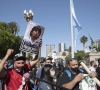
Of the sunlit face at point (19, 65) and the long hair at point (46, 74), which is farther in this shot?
the long hair at point (46, 74)

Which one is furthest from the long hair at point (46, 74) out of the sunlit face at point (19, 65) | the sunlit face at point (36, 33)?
the sunlit face at point (19, 65)

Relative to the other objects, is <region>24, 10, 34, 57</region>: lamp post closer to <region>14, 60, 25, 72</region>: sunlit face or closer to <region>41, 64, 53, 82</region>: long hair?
<region>41, 64, 53, 82</region>: long hair

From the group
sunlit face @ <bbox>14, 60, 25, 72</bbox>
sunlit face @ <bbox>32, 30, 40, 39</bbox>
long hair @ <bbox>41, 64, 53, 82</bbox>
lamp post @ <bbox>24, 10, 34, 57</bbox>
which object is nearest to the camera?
sunlit face @ <bbox>14, 60, 25, 72</bbox>

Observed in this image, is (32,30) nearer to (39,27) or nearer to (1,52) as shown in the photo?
(39,27)

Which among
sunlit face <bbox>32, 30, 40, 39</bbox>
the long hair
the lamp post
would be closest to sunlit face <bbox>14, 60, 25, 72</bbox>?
sunlit face <bbox>32, 30, 40, 39</bbox>

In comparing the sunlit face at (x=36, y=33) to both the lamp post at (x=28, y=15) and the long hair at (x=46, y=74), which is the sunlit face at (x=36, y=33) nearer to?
the long hair at (x=46, y=74)

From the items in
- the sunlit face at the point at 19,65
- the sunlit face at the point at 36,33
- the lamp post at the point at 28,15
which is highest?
the lamp post at the point at 28,15

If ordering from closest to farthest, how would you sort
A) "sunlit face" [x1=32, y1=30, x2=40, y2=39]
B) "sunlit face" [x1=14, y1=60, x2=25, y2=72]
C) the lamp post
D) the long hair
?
"sunlit face" [x1=14, y1=60, x2=25, y2=72] → "sunlit face" [x1=32, y1=30, x2=40, y2=39] → the long hair → the lamp post

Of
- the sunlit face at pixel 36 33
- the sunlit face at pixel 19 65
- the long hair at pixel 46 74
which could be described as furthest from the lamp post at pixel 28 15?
the sunlit face at pixel 19 65

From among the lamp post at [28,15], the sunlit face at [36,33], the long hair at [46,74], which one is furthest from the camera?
the lamp post at [28,15]

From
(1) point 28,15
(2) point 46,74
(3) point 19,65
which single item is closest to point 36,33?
(3) point 19,65

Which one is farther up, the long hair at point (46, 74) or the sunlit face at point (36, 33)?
the sunlit face at point (36, 33)

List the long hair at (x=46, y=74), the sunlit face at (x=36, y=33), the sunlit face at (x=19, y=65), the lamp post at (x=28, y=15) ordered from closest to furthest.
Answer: the sunlit face at (x=19, y=65)
the sunlit face at (x=36, y=33)
the long hair at (x=46, y=74)
the lamp post at (x=28, y=15)

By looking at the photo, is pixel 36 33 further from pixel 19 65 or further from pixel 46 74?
pixel 46 74
